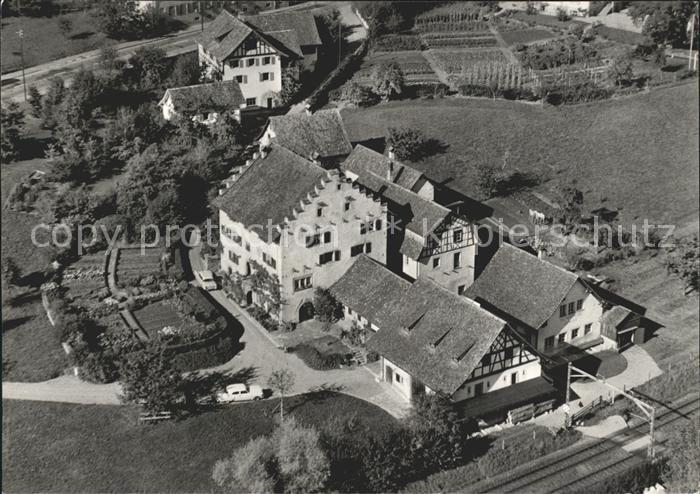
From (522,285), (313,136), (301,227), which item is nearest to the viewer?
(301,227)

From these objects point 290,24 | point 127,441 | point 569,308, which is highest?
point 290,24

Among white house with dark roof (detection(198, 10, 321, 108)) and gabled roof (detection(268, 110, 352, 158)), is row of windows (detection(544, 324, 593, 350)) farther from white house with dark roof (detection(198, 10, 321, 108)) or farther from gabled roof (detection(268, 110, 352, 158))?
white house with dark roof (detection(198, 10, 321, 108))

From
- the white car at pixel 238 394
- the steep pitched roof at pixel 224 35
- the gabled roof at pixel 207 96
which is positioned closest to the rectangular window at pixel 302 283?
the white car at pixel 238 394

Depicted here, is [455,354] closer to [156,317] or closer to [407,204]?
[407,204]

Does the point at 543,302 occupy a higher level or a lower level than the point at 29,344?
higher

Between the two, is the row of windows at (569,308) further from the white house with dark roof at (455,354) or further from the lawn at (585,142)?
the lawn at (585,142)

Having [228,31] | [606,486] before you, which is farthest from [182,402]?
[228,31]

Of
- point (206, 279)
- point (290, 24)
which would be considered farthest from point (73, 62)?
point (206, 279)
